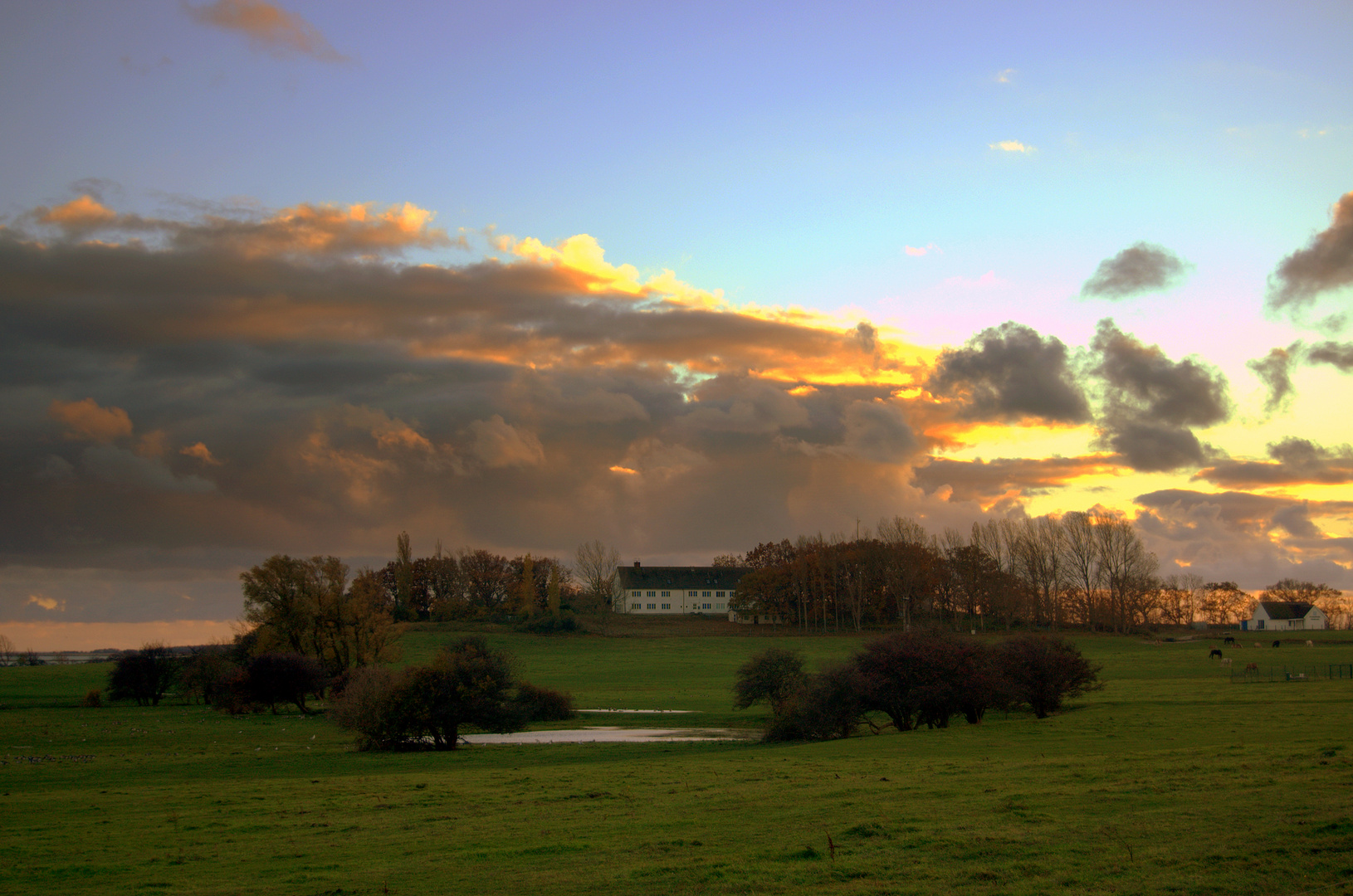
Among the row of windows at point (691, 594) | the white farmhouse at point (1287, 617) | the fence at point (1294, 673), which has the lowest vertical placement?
the white farmhouse at point (1287, 617)

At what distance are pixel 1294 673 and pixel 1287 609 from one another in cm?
14164

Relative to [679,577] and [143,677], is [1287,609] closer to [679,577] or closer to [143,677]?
[679,577]

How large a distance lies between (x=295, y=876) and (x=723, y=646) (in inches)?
4283

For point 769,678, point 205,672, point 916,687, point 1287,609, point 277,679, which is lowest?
point 1287,609

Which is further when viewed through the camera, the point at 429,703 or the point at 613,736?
the point at 613,736

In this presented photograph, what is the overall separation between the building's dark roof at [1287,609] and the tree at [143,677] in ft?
637

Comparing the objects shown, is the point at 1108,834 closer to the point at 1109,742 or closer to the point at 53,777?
the point at 1109,742

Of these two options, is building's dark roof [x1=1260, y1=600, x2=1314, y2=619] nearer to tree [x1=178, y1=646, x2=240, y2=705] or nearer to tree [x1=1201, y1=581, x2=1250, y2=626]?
tree [x1=1201, y1=581, x2=1250, y2=626]

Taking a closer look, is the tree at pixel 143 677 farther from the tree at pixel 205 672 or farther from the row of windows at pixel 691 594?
the row of windows at pixel 691 594

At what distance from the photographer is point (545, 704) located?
58594mm

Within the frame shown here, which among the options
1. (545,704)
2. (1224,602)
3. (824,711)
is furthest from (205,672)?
(1224,602)

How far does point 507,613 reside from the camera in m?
154

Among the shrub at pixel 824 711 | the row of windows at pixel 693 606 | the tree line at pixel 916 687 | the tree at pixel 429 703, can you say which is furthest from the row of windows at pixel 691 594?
the shrub at pixel 824 711

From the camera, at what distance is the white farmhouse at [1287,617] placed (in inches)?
7106
